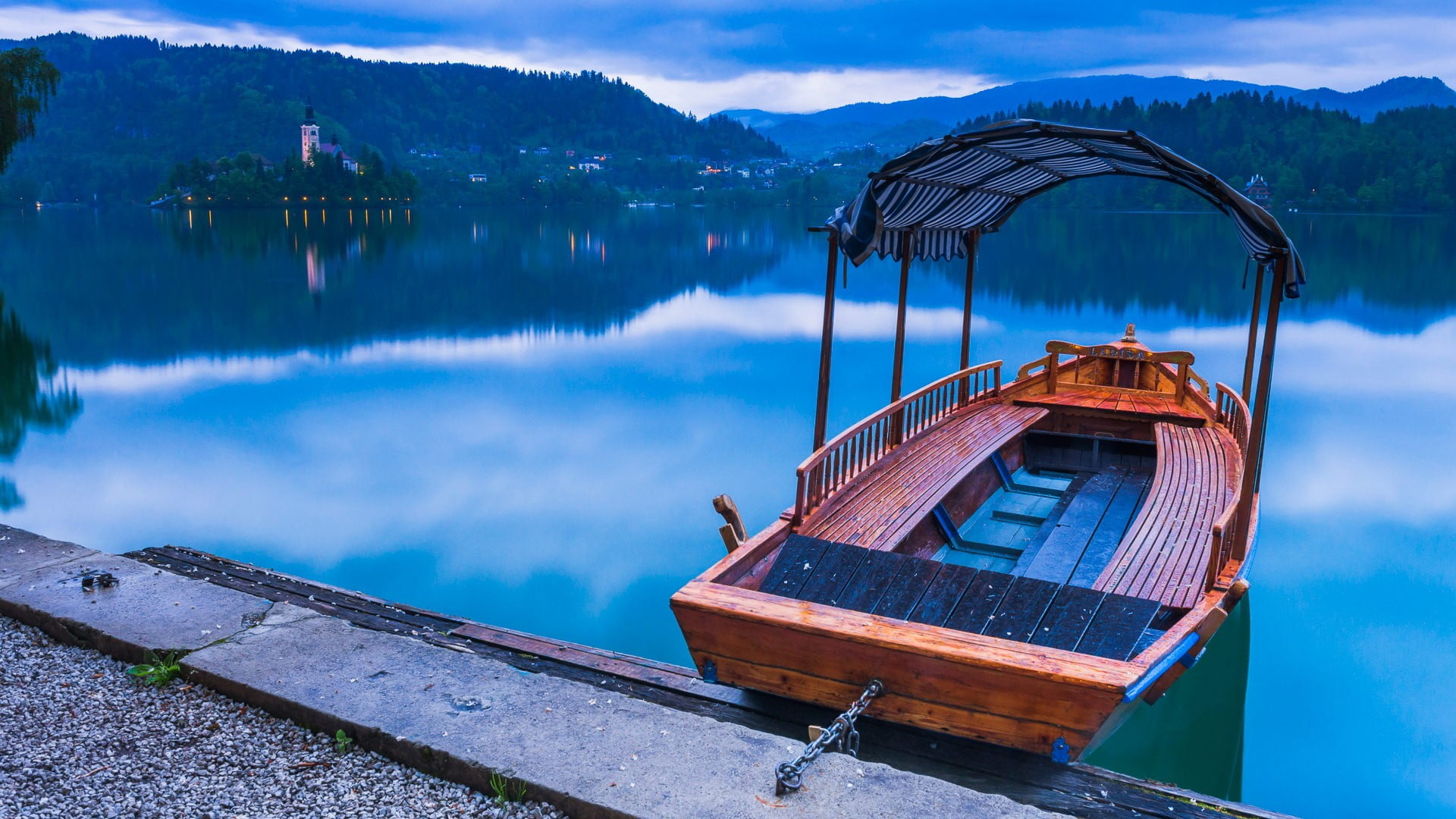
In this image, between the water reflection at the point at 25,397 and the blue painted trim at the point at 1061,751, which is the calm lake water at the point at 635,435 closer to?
the water reflection at the point at 25,397

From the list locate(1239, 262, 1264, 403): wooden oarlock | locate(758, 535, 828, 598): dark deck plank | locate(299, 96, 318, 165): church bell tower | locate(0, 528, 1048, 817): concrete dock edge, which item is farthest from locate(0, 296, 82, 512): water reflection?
locate(299, 96, 318, 165): church bell tower

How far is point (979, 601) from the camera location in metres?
5.19

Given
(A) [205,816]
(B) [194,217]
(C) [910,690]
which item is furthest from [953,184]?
(B) [194,217]

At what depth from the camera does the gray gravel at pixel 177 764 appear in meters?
3.55

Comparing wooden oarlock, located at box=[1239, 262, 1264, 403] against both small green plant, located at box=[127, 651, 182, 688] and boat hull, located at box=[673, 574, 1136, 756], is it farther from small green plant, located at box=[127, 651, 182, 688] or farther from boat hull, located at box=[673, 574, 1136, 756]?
small green plant, located at box=[127, 651, 182, 688]

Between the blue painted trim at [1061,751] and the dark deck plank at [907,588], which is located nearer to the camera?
the blue painted trim at [1061,751]

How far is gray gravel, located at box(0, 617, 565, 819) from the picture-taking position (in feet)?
11.6

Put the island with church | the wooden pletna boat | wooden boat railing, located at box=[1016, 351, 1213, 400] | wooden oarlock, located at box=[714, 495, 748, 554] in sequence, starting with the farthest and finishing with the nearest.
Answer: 1. the island with church
2. wooden boat railing, located at box=[1016, 351, 1213, 400]
3. wooden oarlock, located at box=[714, 495, 748, 554]
4. the wooden pletna boat

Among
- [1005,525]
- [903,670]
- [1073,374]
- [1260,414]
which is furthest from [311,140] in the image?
[903,670]

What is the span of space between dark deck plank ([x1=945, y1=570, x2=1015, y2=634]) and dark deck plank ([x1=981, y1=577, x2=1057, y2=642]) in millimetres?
34

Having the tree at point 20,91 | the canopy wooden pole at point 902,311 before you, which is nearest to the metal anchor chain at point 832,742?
the canopy wooden pole at point 902,311

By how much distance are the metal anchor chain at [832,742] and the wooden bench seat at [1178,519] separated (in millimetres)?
1987

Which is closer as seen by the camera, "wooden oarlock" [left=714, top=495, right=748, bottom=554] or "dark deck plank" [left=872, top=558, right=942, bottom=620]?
"dark deck plank" [left=872, top=558, right=942, bottom=620]

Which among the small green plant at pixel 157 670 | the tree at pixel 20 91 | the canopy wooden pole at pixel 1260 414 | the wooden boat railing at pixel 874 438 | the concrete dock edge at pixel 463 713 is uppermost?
the tree at pixel 20 91
